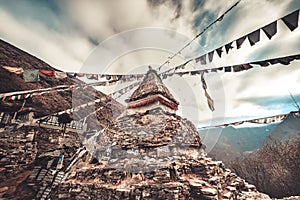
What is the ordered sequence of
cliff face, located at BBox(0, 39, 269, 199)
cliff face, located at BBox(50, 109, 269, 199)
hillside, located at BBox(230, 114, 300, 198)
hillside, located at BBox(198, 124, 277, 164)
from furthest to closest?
hillside, located at BBox(198, 124, 277, 164) < hillside, located at BBox(230, 114, 300, 198) < cliff face, located at BBox(0, 39, 269, 199) < cliff face, located at BBox(50, 109, 269, 199)

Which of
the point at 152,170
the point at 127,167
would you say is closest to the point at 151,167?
the point at 152,170

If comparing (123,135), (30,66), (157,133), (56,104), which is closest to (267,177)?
(157,133)

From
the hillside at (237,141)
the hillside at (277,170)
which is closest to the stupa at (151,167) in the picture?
the hillside at (277,170)

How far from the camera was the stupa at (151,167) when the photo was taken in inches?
218

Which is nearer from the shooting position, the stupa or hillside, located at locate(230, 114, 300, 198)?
the stupa

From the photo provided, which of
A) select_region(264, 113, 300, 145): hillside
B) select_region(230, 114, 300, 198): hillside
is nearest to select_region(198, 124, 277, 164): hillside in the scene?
select_region(264, 113, 300, 145): hillside

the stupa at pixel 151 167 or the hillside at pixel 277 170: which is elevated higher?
the stupa at pixel 151 167

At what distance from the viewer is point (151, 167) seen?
6.13m

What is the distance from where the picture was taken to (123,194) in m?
5.54

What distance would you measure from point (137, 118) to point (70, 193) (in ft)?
15.3

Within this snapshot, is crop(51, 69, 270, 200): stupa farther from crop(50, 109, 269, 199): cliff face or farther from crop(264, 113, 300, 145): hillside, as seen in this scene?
crop(264, 113, 300, 145): hillside

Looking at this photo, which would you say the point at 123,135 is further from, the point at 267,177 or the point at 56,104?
the point at 267,177

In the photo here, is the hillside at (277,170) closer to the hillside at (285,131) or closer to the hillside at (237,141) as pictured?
the hillside at (285,131)

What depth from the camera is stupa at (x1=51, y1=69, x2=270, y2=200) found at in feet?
18.2
